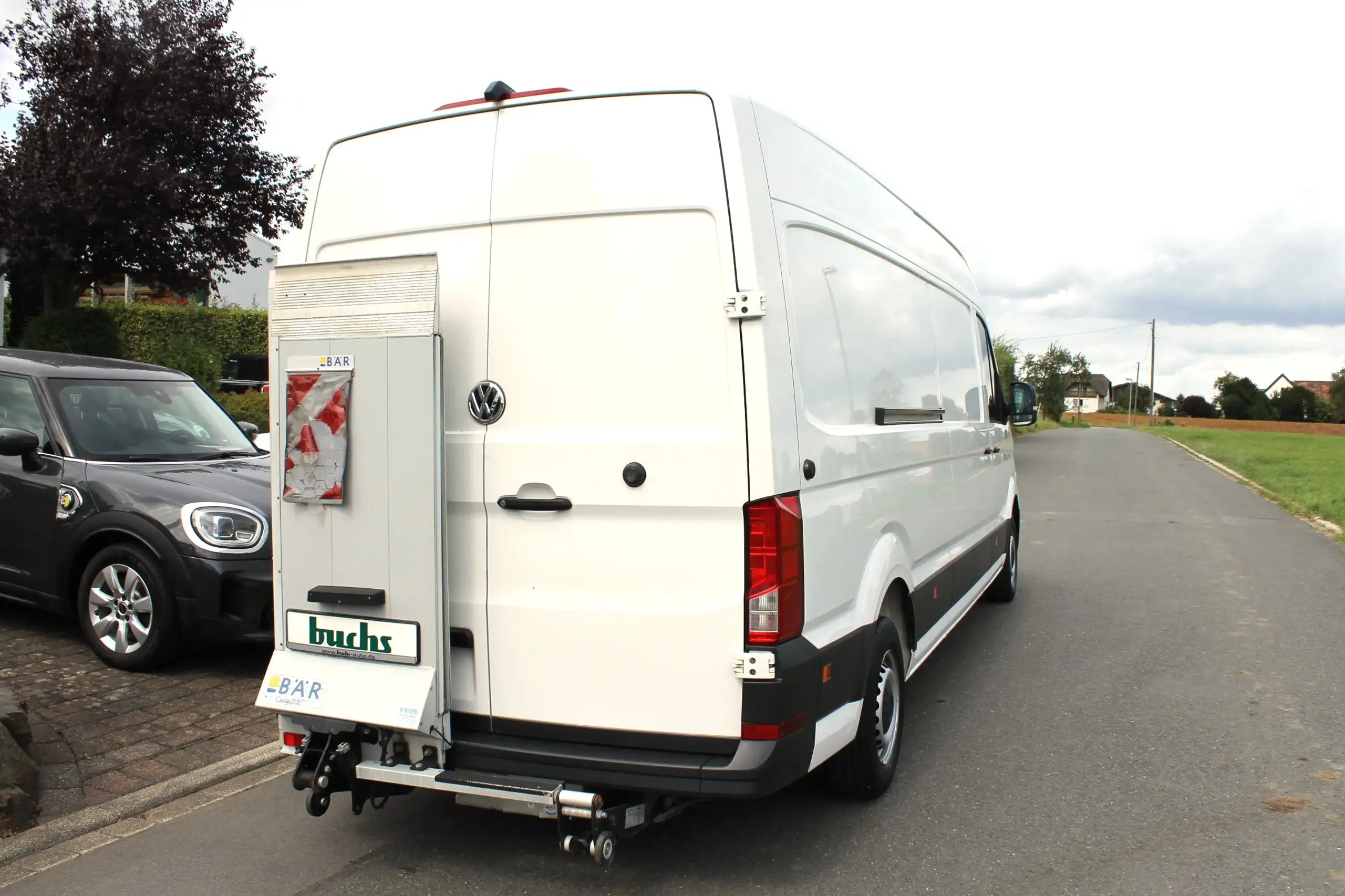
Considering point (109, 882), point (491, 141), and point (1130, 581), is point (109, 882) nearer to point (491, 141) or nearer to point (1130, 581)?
point (491, 141)

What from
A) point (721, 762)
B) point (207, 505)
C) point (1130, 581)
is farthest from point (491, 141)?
point (1130, 581)

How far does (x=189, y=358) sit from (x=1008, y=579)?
15.1m

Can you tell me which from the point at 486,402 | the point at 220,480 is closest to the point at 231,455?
the point at 220,480

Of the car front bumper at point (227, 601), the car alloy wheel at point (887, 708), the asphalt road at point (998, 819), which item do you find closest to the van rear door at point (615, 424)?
the asphalt road at point (998, 819)

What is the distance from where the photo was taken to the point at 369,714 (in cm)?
344

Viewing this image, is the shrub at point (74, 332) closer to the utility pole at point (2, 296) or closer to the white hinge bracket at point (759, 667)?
the utility pole at point (2, 296)

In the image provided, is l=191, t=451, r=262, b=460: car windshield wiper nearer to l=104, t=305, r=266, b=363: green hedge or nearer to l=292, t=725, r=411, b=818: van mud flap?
l=292, t=725, r=411, b=818: van mud flap

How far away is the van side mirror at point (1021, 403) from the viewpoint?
7801 millimetres

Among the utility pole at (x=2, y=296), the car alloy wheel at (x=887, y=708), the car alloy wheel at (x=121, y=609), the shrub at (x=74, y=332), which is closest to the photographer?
the car alloy wheel at (x=887, y=708)

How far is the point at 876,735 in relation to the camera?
4062 mm

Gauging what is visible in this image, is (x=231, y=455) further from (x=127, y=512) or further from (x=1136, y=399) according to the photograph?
(x=1136, y=399)

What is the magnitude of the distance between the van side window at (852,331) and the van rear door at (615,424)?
433mm

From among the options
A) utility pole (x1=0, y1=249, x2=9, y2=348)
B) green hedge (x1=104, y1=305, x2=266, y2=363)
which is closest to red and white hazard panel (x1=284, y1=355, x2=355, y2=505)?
utility pole (x1=0, y1=249, x2=9, y2=348)

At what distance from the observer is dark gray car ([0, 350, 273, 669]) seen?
561 centimetres
